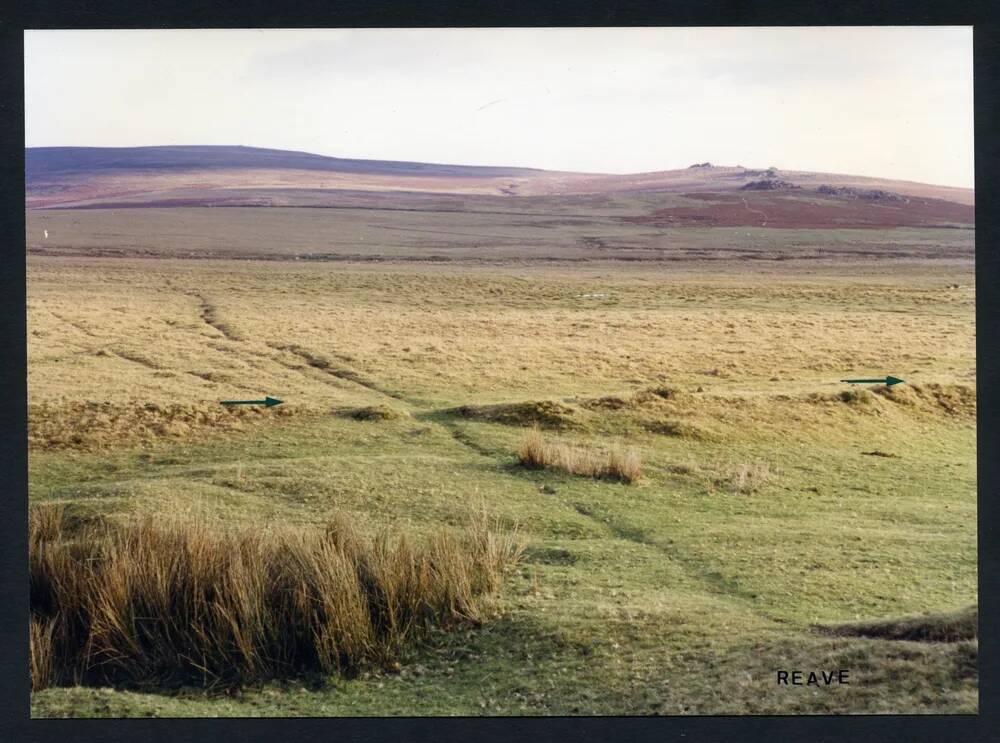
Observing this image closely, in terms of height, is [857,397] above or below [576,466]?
above

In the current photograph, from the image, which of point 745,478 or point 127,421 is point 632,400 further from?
point 127,421

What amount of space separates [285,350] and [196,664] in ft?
47.8

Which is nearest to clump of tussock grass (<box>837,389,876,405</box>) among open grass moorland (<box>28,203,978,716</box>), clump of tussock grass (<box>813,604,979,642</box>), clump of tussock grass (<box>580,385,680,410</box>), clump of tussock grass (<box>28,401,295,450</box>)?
open grass moorland (<box>28,203,978,716</box>)

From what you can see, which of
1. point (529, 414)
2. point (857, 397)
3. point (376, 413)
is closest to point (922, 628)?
point (529, 414)

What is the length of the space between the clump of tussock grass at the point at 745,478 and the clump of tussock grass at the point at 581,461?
1.06 metres

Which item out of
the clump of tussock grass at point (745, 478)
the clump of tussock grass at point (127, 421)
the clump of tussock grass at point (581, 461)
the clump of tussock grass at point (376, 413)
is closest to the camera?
the clump of tussock grass at point (745, 478)

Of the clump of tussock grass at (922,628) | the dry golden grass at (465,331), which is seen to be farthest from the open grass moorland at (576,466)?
the dry golden grass at (465,331)

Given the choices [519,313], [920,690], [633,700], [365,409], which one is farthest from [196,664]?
[519,313]

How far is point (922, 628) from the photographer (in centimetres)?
688

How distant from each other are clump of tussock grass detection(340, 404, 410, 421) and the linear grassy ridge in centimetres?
559

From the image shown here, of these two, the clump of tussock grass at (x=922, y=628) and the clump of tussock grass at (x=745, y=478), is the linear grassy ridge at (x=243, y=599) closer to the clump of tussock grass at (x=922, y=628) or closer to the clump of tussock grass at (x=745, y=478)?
the clump of tussock grass at (x=922, y=628)

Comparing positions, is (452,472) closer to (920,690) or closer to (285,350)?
(920,690)

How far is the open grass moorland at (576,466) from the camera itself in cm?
691

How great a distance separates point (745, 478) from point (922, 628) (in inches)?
204
